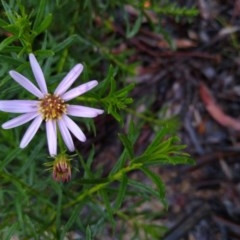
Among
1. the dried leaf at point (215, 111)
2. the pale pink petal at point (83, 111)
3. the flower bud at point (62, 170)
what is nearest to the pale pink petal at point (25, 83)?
the pale pink petal at point (83, 111)

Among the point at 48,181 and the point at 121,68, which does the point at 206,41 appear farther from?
the point at 48,181

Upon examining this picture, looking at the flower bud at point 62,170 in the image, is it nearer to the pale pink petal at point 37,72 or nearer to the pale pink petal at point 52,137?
the pale pink petal at point 52,137

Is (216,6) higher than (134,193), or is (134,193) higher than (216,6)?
(216,6)

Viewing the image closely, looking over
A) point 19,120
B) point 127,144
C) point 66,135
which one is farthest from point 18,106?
point 127,144

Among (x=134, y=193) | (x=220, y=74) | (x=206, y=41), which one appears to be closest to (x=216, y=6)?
(x=206, y=41)

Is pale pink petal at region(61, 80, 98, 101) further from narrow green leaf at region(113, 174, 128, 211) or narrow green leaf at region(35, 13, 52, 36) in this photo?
narrow green leaf at region(113, 174, 128, 211)
